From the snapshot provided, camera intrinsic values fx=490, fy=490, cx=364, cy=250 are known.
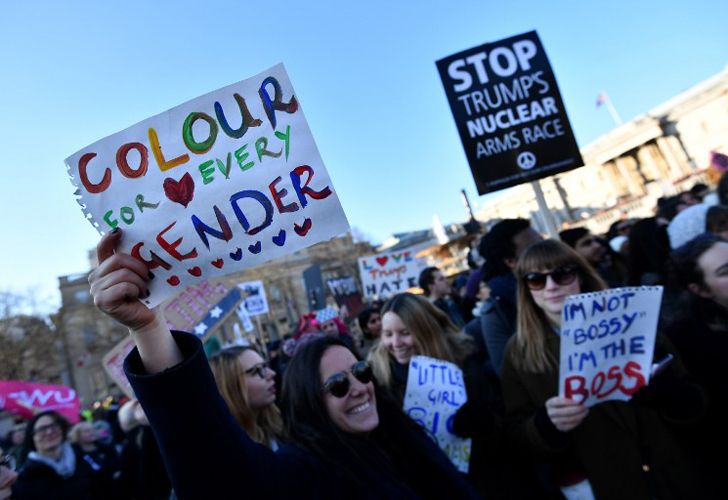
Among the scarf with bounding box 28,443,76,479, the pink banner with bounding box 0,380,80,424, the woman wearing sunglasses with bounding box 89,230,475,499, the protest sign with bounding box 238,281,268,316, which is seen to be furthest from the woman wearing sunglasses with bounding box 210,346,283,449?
the protest sign with bounding box 238,281,268,316

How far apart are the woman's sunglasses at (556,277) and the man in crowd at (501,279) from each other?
2.52 ft

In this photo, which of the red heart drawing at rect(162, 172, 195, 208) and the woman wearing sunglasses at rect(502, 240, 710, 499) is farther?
the woman wearing sunglasses at rect(502, 240, 710, 499)

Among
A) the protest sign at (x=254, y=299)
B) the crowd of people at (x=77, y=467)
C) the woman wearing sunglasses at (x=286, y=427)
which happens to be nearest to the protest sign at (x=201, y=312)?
the crowd of people at (x=77, y=467)

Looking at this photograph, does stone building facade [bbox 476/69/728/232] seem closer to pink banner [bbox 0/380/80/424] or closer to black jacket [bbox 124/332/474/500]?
pink banner [bbox 0/380/80/424]

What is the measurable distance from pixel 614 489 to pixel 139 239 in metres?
2.29

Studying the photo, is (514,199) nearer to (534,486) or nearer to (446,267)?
(446,267)

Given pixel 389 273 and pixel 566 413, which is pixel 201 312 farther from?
pixel 566 413

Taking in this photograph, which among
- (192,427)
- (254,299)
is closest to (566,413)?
(192,427)

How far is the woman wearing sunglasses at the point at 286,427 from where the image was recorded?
1277 mm

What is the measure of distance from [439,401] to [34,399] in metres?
9.21

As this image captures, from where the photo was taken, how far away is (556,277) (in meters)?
2.65

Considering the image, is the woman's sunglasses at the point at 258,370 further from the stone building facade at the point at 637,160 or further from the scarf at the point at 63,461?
the stone building facade at the point at 637,160

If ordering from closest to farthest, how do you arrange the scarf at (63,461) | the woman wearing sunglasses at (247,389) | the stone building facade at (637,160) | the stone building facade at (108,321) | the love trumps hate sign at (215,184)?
the love trumps hate sign at (215,184) < the woman wearing sunglasses at (247,389) < the scarf at (63,461) < the stone building facade at (637,160) < the stone building facade at (108,321)

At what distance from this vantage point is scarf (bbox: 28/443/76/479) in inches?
185
